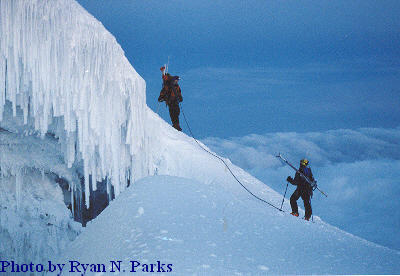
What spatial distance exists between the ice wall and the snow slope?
1.32m

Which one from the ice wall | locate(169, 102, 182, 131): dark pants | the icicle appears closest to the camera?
the ice wall

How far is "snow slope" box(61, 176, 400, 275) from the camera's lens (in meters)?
4.82

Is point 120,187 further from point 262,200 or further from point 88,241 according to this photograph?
point 262,200

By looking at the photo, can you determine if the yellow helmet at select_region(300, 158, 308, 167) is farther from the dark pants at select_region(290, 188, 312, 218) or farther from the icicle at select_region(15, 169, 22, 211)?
the icicle at select_region(15, 169, 22, 211)

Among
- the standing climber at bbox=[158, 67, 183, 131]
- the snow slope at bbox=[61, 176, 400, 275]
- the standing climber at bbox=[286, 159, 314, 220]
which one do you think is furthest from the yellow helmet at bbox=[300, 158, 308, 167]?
the standing climber at bbox=[158, 67, 183, 131]

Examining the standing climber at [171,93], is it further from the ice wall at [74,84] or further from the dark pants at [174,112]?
the ice wall at [74,84]

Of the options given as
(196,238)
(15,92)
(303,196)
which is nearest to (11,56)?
(15,92)

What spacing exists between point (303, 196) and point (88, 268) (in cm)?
632

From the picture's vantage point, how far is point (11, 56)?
7113 millimetres

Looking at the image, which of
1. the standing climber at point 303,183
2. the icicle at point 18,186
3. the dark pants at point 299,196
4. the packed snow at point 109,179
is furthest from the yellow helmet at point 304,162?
the icicle at point 18,186

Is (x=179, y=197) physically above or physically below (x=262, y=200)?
below

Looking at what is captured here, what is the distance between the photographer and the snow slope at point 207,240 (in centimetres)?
482

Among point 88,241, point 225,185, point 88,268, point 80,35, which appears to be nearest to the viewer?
point 88,268

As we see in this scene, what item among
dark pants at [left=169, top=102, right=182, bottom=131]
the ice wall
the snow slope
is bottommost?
the snow slope
